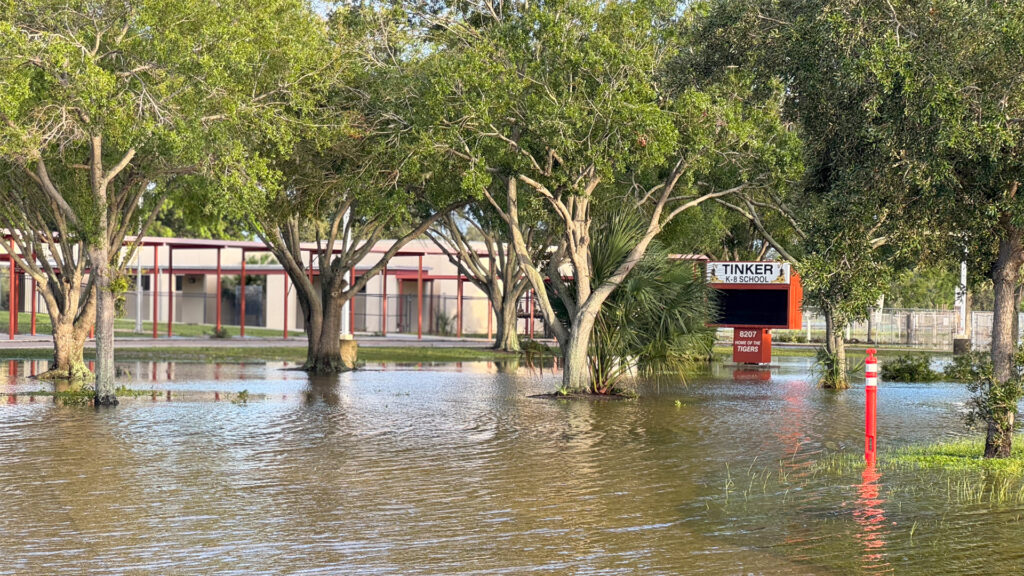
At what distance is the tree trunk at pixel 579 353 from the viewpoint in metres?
22.8

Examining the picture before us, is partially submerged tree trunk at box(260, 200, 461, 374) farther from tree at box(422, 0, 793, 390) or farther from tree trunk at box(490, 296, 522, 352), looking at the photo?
tree trunk at box(490, 296, 522, 352)

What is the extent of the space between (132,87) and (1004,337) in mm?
12962

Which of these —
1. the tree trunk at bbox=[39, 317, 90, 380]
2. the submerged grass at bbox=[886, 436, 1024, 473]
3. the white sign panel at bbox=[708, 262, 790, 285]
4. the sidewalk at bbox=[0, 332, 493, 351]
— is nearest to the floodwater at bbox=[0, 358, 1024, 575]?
the submerged grass at bbox=[886, 436, 1024, 473]

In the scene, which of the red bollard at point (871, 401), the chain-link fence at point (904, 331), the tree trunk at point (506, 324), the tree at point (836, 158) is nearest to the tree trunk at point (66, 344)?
the tree at point (836, 158)

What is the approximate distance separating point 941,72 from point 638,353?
11.4 m

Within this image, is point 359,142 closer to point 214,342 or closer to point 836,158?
point 836,158

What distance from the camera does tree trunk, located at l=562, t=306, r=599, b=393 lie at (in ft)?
74.7

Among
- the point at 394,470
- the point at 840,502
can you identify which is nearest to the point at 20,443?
the point at 394,470

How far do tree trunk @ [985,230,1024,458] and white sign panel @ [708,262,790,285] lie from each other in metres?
18.8

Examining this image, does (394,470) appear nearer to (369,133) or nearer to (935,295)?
(369,133)

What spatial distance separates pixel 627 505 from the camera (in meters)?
11.0

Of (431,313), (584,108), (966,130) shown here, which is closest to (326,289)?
(584,108)

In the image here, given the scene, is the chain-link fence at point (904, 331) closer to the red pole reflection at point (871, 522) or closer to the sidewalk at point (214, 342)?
the sidewalk at point (214, 342)

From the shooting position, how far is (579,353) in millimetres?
22953
